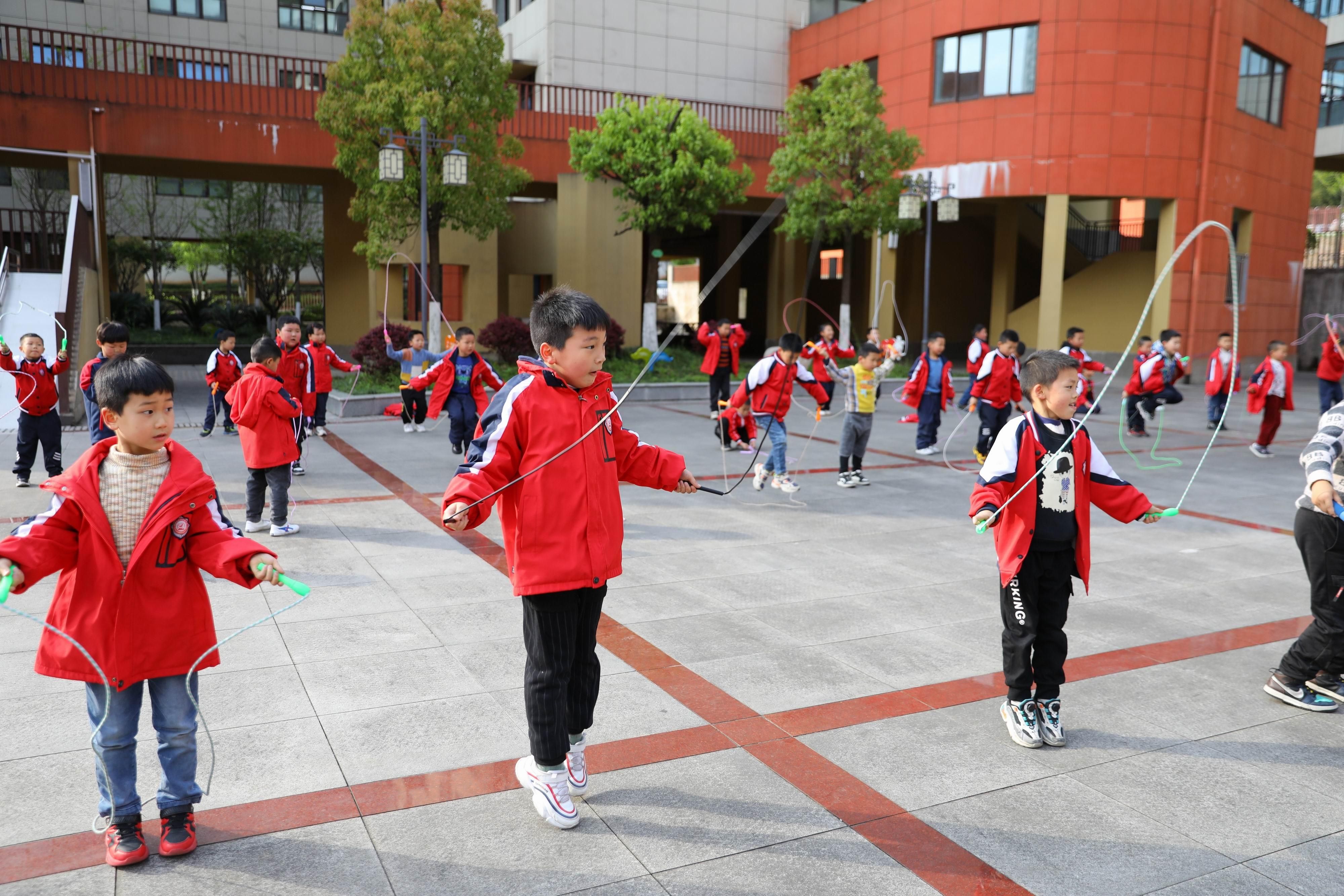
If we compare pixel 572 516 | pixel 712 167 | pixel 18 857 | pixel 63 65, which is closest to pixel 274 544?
pixel 18 857

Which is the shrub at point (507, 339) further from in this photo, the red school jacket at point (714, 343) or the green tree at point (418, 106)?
the red school jacket at point (714, 343)

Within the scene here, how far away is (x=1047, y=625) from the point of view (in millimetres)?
4230

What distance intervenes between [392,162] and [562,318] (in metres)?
14.5

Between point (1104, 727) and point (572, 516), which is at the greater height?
point (572, 516)

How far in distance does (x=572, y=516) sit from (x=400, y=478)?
740 cm

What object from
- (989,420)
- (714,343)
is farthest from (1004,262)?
(989,420)

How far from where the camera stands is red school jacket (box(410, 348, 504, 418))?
11016 mm

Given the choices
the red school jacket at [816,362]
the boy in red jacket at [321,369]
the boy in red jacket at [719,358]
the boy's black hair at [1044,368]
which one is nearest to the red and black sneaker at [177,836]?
the boy's black hair at [1044,368]

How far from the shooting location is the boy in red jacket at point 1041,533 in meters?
4.18

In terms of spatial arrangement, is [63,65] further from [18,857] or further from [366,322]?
[18,857]

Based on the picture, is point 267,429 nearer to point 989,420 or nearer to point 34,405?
point 34,405

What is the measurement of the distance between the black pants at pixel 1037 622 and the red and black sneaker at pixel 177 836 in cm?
314

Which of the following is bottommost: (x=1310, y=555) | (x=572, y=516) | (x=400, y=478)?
(x=400, y=478)

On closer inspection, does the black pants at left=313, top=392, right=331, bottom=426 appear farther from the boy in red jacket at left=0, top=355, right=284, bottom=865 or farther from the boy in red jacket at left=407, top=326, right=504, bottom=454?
the boy in red jacket at left=0, top=355, right=284, bottom=865
